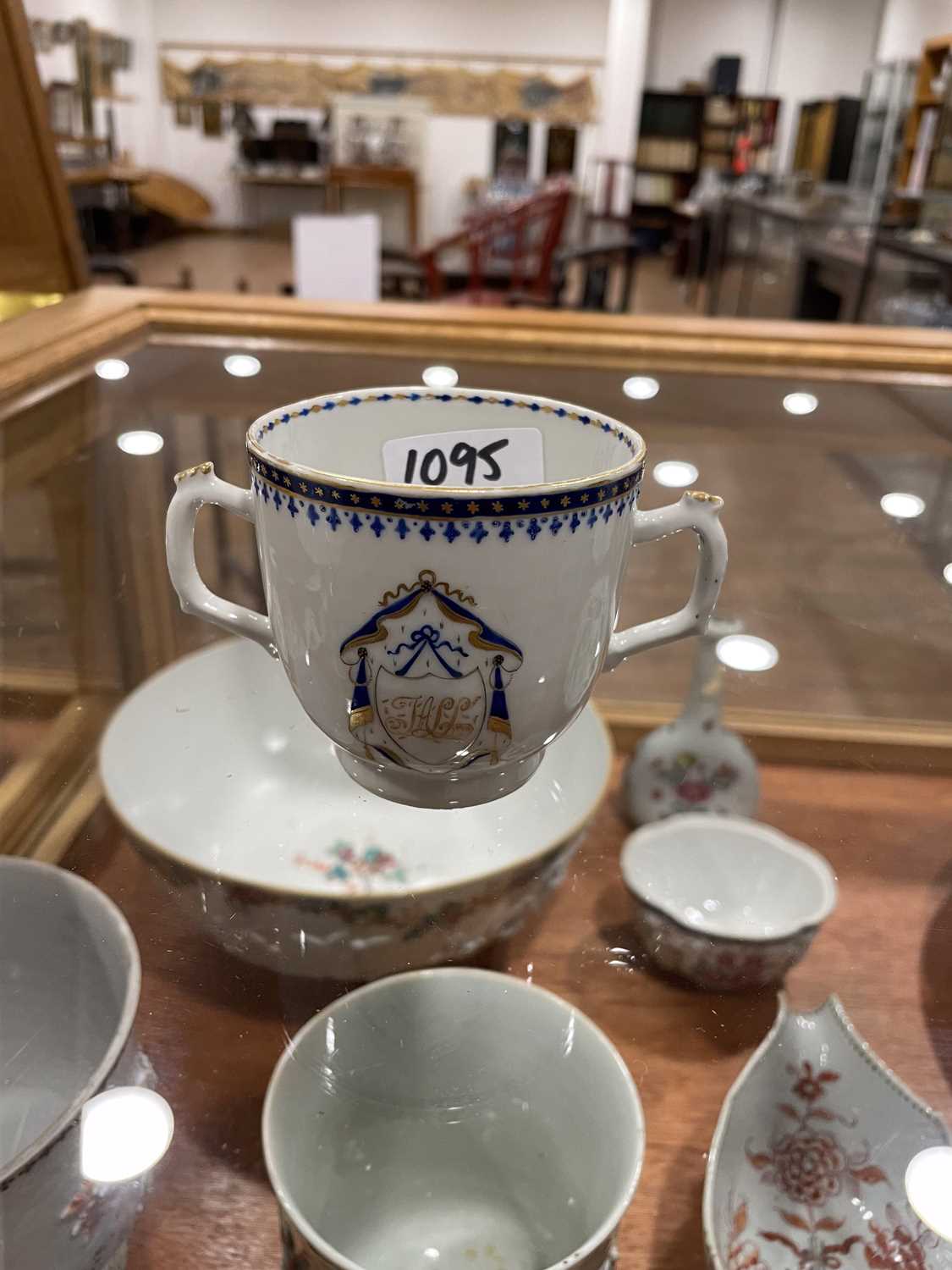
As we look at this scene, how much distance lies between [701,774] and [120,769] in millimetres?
347

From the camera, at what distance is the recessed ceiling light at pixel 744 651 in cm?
62

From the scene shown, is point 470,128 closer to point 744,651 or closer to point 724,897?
point 744,651

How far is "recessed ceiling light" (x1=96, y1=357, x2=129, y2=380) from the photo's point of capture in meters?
0.68

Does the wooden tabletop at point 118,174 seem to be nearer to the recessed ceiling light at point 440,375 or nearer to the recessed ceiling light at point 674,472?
the recessed ceiling light at point 440,375

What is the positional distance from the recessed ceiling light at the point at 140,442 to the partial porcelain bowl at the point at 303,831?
0.71ft

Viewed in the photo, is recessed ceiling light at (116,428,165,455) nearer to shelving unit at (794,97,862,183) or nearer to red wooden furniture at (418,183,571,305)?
red wooden furniture at (418,183,571,305)

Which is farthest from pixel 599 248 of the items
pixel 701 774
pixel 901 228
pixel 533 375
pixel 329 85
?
pixel 329 85

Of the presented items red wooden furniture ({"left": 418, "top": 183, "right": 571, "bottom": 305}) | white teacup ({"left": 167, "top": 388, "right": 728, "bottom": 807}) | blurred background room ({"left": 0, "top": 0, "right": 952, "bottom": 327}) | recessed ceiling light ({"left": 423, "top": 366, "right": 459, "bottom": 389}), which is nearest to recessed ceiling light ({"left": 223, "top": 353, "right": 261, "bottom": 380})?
recessed ceiling light ({"left": 423, "top": 366, "right": 459, "bottom": 389})

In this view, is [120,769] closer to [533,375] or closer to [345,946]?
[345,946]

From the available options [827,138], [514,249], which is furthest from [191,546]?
[827,138]

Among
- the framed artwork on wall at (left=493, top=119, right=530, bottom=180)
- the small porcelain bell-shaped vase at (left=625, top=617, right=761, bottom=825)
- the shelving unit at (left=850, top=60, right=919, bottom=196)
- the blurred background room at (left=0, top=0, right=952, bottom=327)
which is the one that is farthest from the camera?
the framed artwork on wall at (left=493, top=119, right=530, bottom=180)

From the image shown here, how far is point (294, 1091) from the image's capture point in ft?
1.20

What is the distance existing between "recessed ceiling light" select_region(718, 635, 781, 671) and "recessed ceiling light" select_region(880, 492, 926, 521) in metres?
0.18

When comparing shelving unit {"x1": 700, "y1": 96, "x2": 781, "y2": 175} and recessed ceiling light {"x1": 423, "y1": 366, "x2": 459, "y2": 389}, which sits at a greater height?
shelving unit {"x1": 700, "y1": 96, "x2": 781, "y2": 175}
